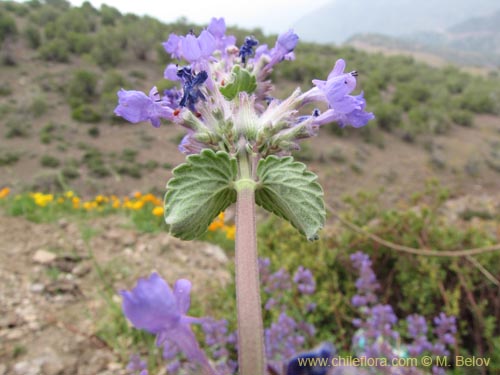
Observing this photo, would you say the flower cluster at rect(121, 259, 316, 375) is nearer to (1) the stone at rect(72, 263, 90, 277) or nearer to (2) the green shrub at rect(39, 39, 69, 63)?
(1) the stone at rect(72, 263, 90, 277)

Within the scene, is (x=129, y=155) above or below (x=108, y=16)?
below

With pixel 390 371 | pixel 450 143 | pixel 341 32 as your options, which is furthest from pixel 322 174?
pixel 341 32

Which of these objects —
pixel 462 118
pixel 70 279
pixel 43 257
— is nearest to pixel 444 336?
pixel 70 279

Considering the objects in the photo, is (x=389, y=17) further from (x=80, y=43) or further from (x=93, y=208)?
(x=93, y=208)

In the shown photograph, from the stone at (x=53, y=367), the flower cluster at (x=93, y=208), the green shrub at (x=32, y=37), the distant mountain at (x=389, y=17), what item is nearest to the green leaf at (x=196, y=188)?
the stone at (x=53, y=367)

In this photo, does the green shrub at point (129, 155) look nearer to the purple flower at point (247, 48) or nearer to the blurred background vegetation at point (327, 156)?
the blurred background vegetation at point (327, 156)

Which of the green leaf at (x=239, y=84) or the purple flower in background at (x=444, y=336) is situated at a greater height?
the green leaf at (x=239, y=84)
